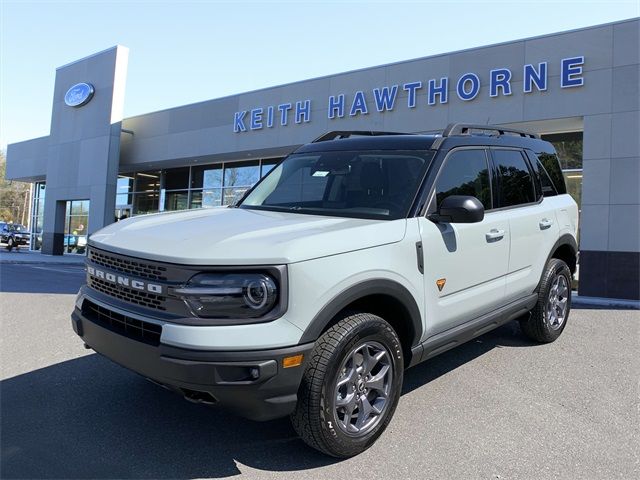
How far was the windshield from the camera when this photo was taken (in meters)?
3.53

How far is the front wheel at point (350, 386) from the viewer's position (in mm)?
2678

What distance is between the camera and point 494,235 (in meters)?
3.98

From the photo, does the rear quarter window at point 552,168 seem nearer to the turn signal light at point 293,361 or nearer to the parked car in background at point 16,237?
the turn signal light at point 293,361

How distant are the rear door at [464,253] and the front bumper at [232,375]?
1.21 m

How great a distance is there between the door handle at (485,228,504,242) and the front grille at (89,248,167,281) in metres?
2.55

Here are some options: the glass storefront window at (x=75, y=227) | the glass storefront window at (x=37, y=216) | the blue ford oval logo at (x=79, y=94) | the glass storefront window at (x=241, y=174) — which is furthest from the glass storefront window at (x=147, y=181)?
the glass storefront window at (x=37, y=216)

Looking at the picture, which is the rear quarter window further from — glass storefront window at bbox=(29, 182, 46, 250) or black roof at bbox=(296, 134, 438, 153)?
→ glass storefront window at bbox=(29, 182, 46, 250)

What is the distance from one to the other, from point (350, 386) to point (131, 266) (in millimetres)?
1492

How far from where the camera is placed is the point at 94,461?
2859 mm

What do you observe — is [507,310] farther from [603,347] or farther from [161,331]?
[161,331]

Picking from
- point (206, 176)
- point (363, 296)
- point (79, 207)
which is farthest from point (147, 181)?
point (363, 296)

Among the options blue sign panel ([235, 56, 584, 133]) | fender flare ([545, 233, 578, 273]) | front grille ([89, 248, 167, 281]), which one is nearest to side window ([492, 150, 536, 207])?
fender flare ([545, 233, 578, 273])

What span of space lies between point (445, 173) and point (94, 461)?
10.0ft

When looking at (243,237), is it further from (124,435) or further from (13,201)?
(13,201)
